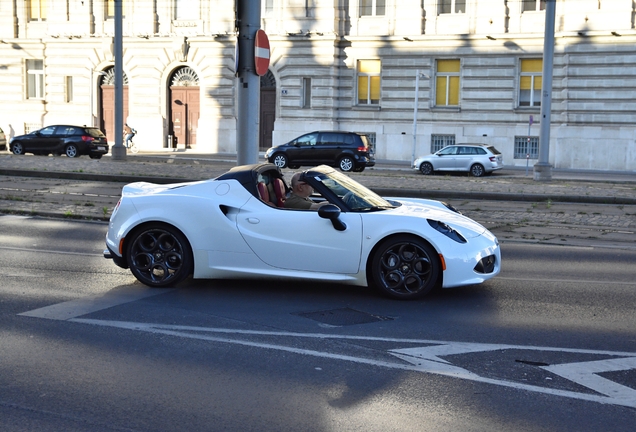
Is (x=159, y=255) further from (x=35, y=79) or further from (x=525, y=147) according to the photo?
(x=35, y=79)

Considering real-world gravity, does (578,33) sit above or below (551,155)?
above

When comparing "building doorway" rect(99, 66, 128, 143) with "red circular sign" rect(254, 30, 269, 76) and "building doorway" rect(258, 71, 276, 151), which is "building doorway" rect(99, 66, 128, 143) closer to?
"building doorway" rect(258, 71, 276, 151)

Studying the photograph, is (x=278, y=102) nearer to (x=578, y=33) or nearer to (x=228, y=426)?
(x=578, y=33)

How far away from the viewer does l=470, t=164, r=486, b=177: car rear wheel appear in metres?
33.8

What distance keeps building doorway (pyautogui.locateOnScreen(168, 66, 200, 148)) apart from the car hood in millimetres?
38073

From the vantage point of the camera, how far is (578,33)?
3744 centimetres

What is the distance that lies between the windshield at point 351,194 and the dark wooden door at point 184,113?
1497 inches

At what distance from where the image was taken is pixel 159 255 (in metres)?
9.01

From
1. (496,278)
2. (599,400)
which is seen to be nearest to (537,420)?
(599,400)

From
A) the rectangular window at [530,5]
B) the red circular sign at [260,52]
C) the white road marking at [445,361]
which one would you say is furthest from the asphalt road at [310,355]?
the rectangular window at [530,5]

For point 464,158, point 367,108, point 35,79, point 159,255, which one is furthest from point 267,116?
point 159,255

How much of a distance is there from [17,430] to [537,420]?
305 cm

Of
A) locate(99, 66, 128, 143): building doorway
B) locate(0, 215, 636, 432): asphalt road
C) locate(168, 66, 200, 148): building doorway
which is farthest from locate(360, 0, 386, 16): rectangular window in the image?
locate(0, 215, 636, 432): asphalt road

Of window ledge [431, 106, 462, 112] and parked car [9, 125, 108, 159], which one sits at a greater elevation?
window ledge [431, 106, 462, 112]
